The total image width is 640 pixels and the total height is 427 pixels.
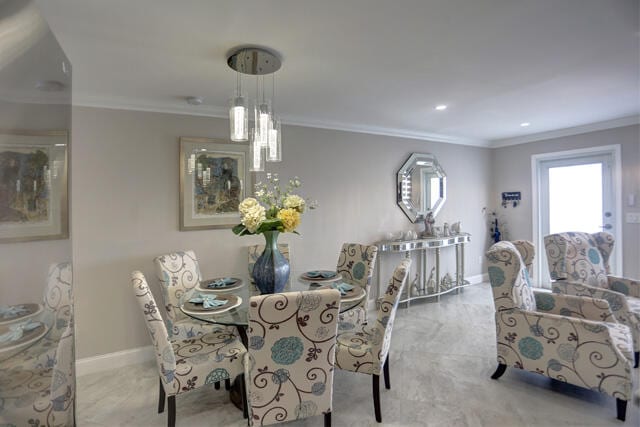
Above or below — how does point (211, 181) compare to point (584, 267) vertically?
above

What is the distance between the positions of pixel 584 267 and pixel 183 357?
3.58 meters

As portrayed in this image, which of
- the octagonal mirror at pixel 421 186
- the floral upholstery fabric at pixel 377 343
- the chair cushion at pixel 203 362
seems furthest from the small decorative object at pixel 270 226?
the octagonal mirror at pixel 421 186

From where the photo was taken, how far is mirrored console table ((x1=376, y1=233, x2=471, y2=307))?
173 inches

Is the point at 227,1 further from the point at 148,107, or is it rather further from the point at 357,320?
the point at 357,320

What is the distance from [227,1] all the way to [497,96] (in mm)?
2661

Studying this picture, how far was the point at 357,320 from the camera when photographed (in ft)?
9.02

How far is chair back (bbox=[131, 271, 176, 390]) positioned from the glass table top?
157 millimetres

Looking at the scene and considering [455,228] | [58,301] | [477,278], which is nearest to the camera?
[58,301]

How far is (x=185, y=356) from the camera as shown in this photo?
207 cm

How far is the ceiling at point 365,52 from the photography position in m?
1.71

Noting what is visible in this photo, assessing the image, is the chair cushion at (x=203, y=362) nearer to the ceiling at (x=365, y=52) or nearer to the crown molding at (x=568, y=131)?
the ceiling at (x=365, y=52)

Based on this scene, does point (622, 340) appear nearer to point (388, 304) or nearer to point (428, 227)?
point (388, 304)

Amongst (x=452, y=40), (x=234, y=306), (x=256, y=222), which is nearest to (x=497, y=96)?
(x=452, y=40)

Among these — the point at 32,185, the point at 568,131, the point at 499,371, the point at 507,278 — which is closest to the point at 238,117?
the point at 32,185
